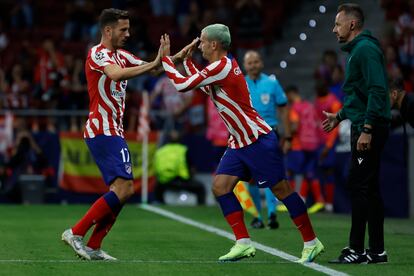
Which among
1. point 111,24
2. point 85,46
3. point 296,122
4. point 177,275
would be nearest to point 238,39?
point 85,46

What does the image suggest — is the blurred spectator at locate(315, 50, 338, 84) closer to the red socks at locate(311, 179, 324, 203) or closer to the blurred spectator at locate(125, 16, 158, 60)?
the red socks at locate(311, 179, 324, 203)

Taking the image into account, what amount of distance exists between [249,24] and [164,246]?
15.1 meters

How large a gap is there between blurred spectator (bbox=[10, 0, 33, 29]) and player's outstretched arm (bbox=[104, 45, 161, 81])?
16.5m

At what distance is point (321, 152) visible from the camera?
768 inches

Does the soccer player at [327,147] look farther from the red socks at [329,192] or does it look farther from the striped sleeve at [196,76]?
the striped sleeve at [196,76]

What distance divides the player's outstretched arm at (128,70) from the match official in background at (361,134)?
1617mm

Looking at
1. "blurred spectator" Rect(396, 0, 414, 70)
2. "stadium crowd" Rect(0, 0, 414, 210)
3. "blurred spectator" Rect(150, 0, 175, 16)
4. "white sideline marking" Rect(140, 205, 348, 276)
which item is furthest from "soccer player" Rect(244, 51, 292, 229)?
"blurred spectator" Rect(150, 0, 175, 16)

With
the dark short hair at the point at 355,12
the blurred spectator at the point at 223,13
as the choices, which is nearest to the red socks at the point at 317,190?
the blurred spectator at the point at 223,13

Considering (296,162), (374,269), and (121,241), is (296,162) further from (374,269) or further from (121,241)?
(374,269)

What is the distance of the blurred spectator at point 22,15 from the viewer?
26156mm

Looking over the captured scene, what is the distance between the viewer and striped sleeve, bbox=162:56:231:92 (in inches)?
389

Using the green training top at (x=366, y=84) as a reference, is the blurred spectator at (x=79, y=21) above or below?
above

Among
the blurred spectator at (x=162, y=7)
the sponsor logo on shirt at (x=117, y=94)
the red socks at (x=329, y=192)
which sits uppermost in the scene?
the blurred spectator at (x=162, y=7)

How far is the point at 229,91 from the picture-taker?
1008cm
